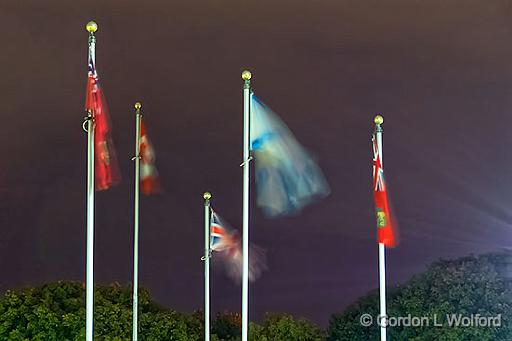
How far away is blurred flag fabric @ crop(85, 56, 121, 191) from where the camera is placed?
29.4ft

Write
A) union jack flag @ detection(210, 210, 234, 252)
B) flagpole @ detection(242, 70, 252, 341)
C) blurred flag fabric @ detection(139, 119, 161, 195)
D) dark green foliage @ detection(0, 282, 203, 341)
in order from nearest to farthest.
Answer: flagpole @ detection(242, 70, 252, 341), union jack flag @ detection(210, 210, 234, 252), blurred flag fabric @ detection(139, 119, 161, 195), dark green foliage @ detection(0, 282, 203, 341)

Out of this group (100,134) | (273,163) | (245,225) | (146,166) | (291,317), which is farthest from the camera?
(291,317)

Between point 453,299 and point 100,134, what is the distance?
20.6ft

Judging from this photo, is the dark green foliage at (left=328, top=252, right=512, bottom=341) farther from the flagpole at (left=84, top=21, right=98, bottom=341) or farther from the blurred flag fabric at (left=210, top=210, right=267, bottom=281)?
the flagpole at (left=84, top=21, right=98, bottom=341)

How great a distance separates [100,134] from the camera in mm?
9070

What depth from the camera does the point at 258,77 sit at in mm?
16297

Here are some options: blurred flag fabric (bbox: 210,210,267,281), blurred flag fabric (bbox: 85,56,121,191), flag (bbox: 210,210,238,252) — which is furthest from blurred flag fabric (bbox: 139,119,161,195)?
blurred flag fabric (bbox: 85,56,121,191)

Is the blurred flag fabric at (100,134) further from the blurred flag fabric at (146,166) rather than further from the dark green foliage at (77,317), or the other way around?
the dark green foliage at (77,317)

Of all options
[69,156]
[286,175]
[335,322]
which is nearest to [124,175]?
[69,156]

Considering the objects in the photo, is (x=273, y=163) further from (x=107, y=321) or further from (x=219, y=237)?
(x=107, y=321)

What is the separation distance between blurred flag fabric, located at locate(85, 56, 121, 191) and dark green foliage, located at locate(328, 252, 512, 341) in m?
5.53

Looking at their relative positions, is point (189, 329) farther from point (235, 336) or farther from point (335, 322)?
point (335, 322)

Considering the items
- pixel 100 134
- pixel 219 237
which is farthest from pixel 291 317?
pixel 100 134

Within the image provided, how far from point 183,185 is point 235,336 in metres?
3.15
